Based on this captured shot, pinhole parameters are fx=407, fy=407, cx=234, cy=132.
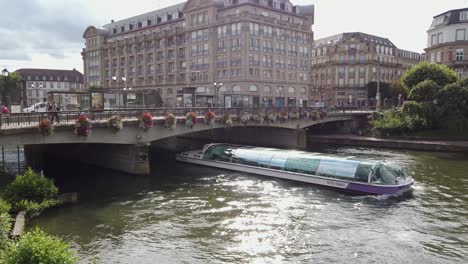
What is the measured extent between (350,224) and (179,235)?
30.5ft

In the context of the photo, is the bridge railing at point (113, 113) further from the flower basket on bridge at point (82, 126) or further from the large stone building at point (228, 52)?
the large stone building at point (228, 52)

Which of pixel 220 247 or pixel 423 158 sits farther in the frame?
pixel 423 158

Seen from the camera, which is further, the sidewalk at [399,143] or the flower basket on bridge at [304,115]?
the flower basket on bridge at [304,115]

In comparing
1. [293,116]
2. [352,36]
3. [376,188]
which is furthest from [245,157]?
[352,36]

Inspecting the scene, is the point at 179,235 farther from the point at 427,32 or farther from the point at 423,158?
the point at 427,32

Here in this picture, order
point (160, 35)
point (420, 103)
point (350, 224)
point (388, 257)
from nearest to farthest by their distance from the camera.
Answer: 1. point (388, 257)
2. point (350, 224)
3. point (420, 103)
4. point (160, 35)

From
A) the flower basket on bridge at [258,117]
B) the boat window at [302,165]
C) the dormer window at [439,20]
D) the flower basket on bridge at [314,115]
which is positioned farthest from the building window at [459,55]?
the boat window at [302,165]

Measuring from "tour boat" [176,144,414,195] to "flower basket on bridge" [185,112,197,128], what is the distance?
5316 millimetres

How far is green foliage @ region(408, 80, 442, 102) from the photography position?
201ft

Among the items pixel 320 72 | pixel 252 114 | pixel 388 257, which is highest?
pixel 320 72

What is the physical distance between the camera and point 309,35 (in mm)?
100000

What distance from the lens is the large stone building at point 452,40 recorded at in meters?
82.3

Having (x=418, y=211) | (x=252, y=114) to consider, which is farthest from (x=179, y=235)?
(x=252, y=114)

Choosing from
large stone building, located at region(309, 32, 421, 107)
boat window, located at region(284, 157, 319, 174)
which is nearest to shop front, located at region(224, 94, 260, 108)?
large stone building, located at region(309, 32, 421, 107)
